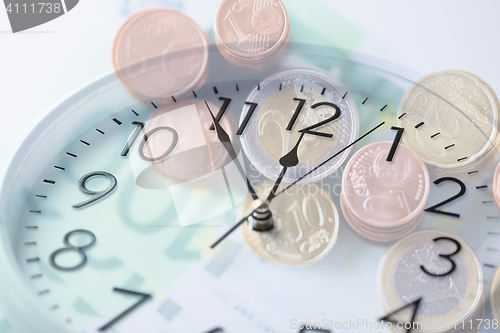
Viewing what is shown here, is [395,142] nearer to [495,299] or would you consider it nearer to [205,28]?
[495,299]

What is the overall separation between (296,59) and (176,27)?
0.24m

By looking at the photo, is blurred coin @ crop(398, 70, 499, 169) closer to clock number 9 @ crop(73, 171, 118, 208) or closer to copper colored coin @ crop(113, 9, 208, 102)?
copper colored coin @ crop(113, 9, 208, 102)

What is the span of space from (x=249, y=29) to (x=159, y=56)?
6.8 inches

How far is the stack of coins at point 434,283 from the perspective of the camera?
0.60 metres

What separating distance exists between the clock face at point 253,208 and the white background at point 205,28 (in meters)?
0.07

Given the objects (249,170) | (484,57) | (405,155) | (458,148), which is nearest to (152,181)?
(249,170)

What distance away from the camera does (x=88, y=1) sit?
2.93 ft

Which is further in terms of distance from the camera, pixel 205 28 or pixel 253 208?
pixel 205 28

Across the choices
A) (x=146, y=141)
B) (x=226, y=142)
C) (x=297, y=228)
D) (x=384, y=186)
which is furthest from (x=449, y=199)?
(x=146, y=141)

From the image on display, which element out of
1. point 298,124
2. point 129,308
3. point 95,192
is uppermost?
point 298,124

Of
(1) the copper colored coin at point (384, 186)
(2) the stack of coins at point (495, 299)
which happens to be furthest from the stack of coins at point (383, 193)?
(2) the stack of coins at point (495, 299)

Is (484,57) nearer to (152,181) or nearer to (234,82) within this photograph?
(234,82)

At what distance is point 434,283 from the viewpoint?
2.05 feet

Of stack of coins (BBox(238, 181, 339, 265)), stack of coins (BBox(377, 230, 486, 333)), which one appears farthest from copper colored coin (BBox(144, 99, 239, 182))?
stack of coins (BBox(377, 230, 486, 333))
